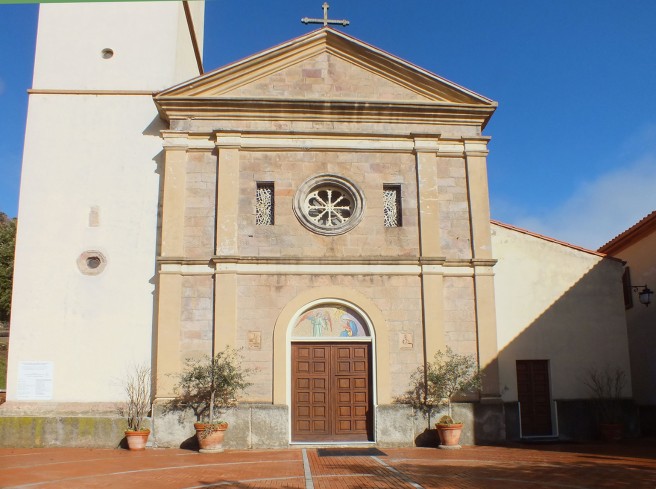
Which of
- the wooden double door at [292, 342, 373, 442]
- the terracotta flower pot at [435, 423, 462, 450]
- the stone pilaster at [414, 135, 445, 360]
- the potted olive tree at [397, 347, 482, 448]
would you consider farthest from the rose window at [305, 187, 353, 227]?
the terracotta flower pot at [435, 423, 462, 450]

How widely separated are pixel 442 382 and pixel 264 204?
235 inches

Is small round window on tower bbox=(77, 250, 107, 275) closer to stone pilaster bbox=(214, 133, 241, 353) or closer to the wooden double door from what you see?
stone pilaster bbox=(214, 133, 241, 353)

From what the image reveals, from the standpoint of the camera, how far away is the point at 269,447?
1384cm

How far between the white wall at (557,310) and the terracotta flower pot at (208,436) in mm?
6971

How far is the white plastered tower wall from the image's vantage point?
1470 cm

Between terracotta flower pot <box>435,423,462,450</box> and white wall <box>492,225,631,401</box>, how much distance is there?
2.21m

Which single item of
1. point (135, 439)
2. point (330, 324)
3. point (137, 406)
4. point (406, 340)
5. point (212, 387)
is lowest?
point (135, 439)

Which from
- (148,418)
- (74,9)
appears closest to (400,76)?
(74,9)

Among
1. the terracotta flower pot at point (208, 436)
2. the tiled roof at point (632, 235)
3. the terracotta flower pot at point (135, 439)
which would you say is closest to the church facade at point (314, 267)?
the terracotta flower pot at point (135, 439)

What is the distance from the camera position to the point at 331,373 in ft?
48.1

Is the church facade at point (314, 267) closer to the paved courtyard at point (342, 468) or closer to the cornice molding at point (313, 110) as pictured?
the cornice molding at point (313, 110)

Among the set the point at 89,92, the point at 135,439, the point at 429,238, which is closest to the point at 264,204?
the point at 429,238

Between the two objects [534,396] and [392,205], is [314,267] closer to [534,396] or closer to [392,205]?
[392,205]

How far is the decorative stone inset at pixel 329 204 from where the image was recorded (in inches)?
598
